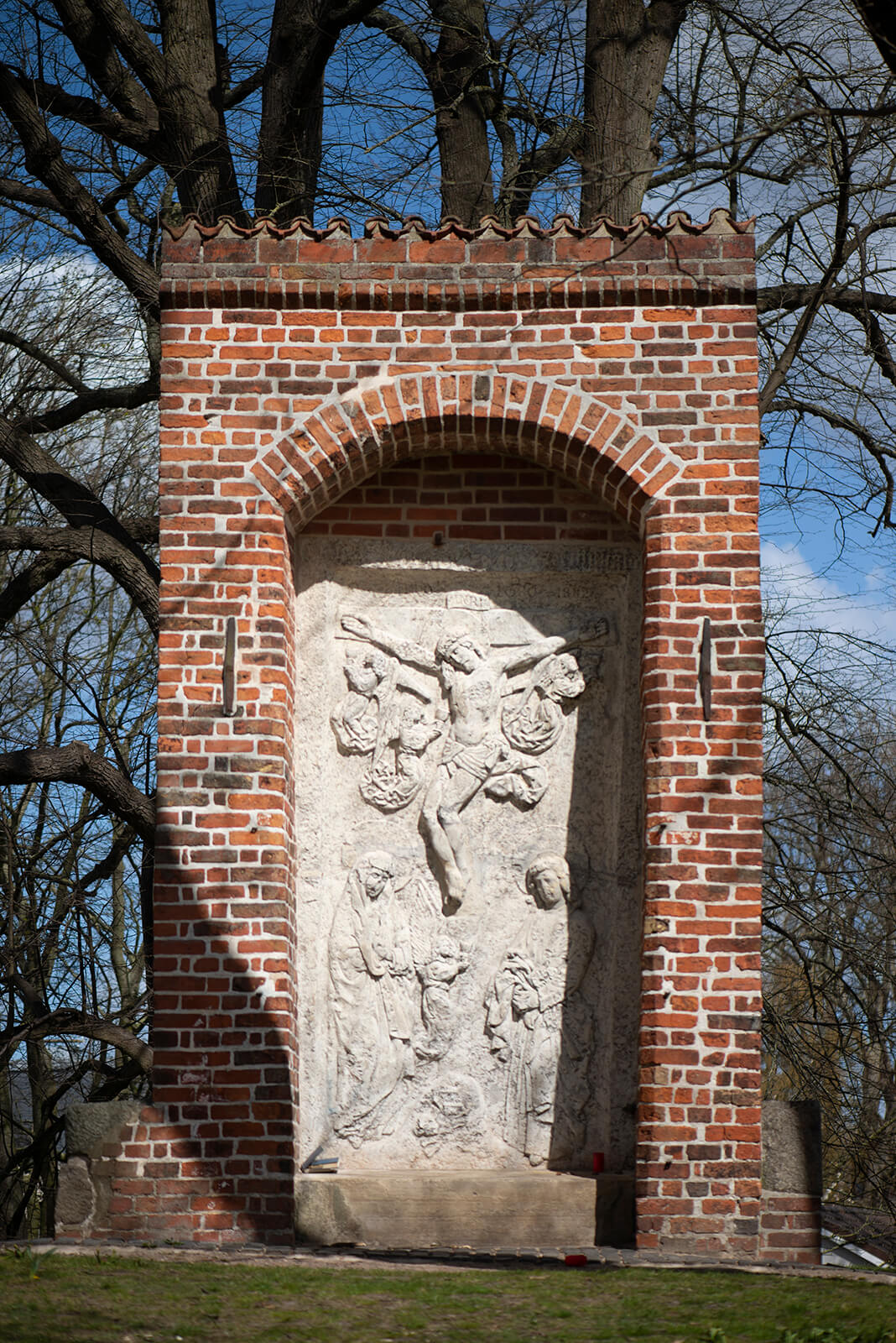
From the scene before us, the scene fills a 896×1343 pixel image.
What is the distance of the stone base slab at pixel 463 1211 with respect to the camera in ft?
22.2

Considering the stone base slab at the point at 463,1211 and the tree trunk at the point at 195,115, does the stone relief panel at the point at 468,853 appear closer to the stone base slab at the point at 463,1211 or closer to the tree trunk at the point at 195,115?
the stone base slab at the point at 463,1211

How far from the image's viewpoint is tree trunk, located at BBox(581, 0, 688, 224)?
10797 millimetres

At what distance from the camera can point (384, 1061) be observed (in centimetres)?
705

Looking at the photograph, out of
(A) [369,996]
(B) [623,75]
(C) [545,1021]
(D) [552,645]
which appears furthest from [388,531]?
(B) [623,75]

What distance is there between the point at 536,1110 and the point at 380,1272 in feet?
4.51

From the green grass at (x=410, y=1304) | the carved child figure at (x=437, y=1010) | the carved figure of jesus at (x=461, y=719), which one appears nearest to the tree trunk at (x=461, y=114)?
the carved figure of jesus at (x=461, y=719)

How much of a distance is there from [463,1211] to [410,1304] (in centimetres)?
150

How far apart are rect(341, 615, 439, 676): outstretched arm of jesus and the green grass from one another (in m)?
2.69

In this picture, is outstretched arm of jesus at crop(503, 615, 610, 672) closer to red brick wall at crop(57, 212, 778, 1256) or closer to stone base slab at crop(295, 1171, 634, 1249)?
red brick wall at crop(57, 212, 778, 1256)

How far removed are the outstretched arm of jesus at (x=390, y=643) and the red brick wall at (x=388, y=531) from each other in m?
0.30

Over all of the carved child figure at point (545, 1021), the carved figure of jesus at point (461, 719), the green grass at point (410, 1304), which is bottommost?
the green grass at point (410, 1304)

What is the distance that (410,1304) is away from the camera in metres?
5.32

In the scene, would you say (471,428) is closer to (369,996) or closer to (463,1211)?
(369,996)

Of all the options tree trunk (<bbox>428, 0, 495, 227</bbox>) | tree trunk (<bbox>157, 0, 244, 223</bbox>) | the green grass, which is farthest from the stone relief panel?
tree trunk (<bbox>428, 0, 495, 227</bbox>)
